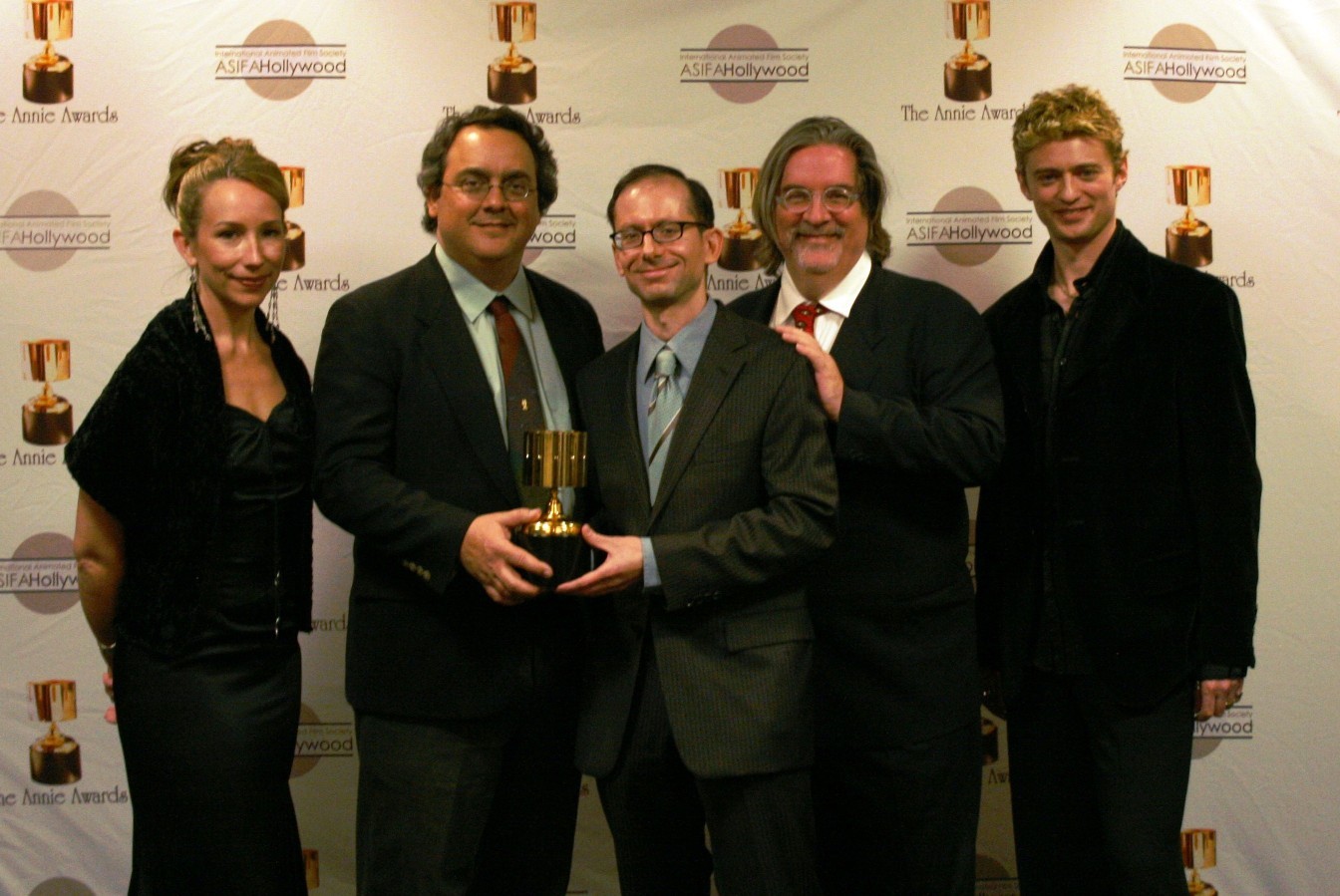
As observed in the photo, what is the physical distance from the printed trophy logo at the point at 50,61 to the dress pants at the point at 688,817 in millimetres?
2285

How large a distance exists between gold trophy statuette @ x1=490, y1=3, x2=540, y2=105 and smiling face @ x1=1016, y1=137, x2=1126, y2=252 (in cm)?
134

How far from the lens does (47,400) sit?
3080 millimetres

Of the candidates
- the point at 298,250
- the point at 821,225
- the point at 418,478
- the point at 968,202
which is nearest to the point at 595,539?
the point at 418,478

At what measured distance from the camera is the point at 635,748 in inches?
76.9

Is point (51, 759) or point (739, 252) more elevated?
point (739, 252)

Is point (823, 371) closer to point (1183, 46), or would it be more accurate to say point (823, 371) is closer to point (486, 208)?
point (486, 208)

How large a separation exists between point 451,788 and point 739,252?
5.33 feet

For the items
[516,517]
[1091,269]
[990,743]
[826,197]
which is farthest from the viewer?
[990,743]

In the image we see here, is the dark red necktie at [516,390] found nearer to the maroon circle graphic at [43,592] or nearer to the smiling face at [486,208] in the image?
the smiling face at [486,208]

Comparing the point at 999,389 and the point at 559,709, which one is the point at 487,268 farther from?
the point at 999,389

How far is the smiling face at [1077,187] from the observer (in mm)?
2387

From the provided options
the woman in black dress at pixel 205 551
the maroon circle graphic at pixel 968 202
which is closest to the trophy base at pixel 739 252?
the maroon circle graphic at pixel 968 202

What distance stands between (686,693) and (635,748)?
145 millimetres

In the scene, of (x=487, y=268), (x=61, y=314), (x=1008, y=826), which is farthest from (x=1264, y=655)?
(x=61, y=314)
